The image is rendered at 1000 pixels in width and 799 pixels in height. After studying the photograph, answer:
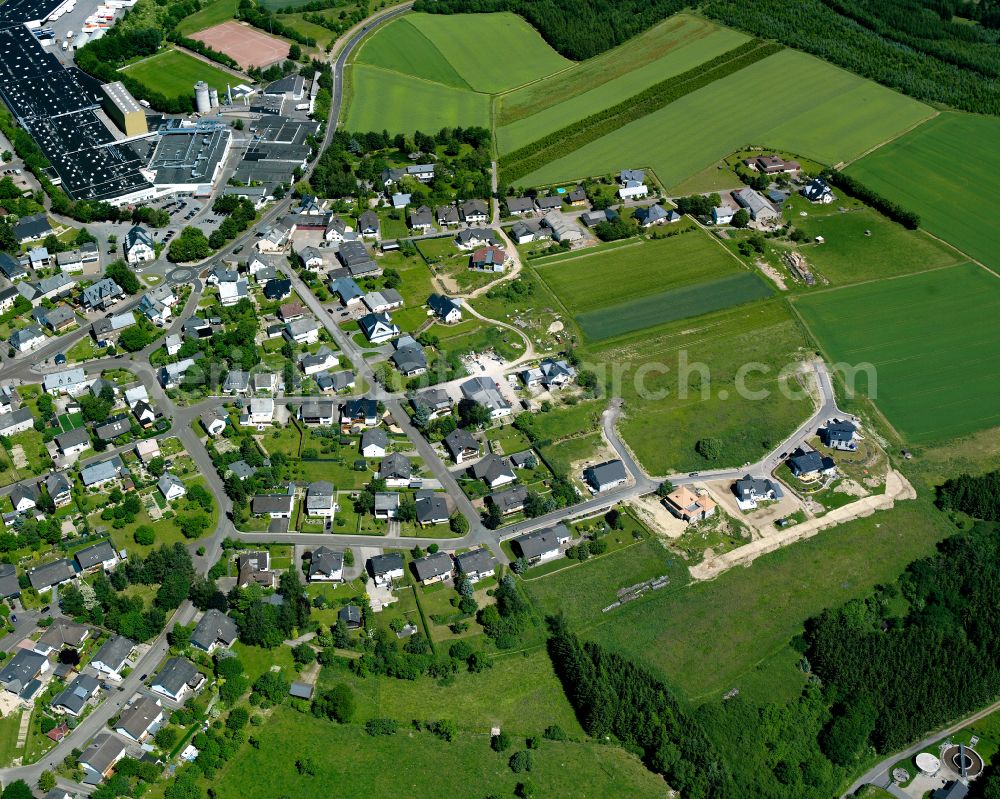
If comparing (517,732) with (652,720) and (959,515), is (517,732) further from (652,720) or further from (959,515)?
(959,515)

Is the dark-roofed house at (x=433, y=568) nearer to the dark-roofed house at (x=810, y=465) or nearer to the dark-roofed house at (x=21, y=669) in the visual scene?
the dark-roofed house at (x=21, y=669)

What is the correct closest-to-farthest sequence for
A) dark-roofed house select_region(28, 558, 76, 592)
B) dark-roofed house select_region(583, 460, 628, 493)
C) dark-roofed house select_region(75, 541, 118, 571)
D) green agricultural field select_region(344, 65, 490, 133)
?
1. dark-roofed house select_region(28, 558, 76, 592)
2. dark-roofed house select_region(75, 541, 118, 571)
3. dark-roofed house select_region(583, 460, 628, 493)
4. green agricultural field select_region(344, 65, 490, 133)

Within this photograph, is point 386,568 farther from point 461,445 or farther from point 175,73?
point 175,73

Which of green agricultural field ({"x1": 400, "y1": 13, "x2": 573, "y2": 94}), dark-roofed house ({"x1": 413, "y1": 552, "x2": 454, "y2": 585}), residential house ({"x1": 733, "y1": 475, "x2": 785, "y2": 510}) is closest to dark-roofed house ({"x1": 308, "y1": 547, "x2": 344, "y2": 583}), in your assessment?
dark-roofed house ({"x1": 413, "y1": 552, "x2": 454, "y2": 585})

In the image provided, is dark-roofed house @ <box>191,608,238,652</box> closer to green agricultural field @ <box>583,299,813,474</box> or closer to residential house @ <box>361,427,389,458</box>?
residential house @ <box>361,427,389,458</box>

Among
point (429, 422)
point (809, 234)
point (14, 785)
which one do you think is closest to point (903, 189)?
point (809, 234)

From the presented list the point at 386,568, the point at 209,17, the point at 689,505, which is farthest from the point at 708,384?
the point at 209,17
